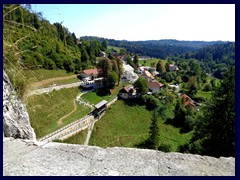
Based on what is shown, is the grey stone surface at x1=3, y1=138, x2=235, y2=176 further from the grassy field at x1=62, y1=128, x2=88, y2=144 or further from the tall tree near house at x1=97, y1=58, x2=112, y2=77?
the tall tree near house at x1=97, y1=58, x2=112, y2=77

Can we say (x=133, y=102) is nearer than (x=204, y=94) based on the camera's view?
Yes

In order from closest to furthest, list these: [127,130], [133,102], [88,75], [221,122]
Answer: [221,122] → [127,130] → [133,102] → [88,75]

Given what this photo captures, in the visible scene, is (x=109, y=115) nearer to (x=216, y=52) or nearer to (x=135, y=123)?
(x=135, y=123)

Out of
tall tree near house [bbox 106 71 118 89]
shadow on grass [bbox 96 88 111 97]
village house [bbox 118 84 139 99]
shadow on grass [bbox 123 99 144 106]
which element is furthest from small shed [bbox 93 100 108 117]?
tall tree near house [bbox 106 71 118 89]

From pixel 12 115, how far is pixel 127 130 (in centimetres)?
2541

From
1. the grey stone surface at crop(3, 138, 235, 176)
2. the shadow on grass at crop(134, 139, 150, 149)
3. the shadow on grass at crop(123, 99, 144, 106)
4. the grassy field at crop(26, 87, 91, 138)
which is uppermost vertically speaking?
the grey stone surface at crop(3, 138, 235, 176)

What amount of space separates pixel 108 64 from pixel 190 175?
41.3m

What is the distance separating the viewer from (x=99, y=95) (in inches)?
1515

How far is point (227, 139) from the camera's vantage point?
9.90 m

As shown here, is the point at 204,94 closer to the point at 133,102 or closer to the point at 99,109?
the point at 133,102

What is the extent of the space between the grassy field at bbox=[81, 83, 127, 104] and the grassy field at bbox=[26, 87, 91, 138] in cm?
200

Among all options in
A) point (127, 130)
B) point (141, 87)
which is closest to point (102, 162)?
point (127, 130)

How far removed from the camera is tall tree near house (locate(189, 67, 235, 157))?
32.4 feet

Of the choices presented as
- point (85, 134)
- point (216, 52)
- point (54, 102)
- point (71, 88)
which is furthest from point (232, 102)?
point (216, 52)
